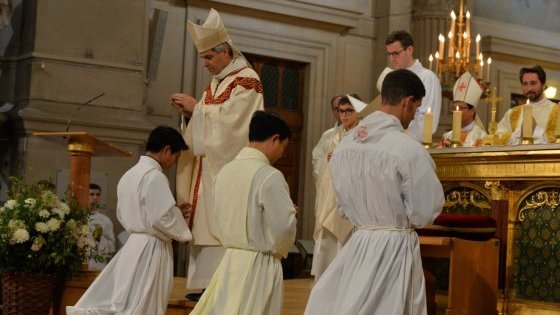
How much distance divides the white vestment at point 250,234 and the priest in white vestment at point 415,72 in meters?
2.59

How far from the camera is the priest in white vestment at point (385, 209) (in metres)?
5.12

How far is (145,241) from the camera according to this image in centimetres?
696

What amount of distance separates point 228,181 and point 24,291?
2.42 meters

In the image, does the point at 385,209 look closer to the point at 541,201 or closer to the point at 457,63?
the point at 541,201

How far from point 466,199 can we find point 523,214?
605mm

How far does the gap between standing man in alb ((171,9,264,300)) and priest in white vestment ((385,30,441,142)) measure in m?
1.24

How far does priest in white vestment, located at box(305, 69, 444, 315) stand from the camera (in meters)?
5.12

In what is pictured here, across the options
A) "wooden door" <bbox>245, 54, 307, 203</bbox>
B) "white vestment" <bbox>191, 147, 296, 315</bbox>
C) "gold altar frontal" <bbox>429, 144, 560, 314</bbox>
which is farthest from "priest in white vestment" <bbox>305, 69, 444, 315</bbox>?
"wooden door" <bbox>245, 54, 307, 203</bbox>

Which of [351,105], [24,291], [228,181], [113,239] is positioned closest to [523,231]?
[351,105]

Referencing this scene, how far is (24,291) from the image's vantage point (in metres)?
7.45

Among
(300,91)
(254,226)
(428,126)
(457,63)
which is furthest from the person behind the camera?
(300,91)

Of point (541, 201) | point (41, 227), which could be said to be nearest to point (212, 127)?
point (41, 227)

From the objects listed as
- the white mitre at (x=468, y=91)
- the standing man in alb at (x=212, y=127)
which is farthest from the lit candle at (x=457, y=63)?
the standing man in alb at (x=212, y=127)

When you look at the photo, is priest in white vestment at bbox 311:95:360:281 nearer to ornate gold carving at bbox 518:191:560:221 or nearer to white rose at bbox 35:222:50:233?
ornate gold carving at bbox 518:191:560:221
